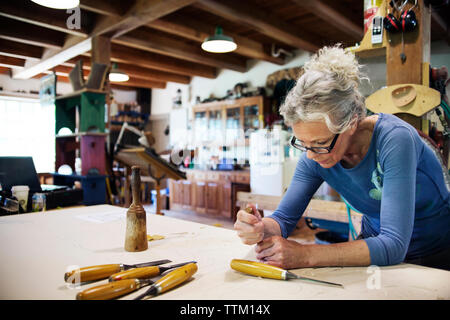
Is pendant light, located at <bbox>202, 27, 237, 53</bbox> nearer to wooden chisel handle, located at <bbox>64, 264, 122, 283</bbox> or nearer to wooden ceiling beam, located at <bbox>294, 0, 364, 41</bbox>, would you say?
wooden ceiling beam, located at <bbox>294, 0, 364, 41</bbox>

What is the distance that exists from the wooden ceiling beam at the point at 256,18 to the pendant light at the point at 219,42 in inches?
10.1

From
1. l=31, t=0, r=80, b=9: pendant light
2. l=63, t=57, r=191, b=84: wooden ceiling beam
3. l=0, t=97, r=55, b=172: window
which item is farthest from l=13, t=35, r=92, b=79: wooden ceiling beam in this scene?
l=31, t=0, r=80, b=9: pendant light

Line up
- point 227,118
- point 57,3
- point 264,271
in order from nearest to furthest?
point 264,271 → point 57,3 → point 227,118

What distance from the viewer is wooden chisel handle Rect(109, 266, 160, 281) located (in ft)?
2.43

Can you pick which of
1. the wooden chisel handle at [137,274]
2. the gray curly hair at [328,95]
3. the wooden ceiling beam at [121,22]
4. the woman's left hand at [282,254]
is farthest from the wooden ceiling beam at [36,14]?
the woman's left hand at [282,254]

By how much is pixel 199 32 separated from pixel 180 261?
15.6ft

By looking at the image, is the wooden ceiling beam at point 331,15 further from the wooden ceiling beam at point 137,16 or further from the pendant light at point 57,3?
the pendant light at point 57,3

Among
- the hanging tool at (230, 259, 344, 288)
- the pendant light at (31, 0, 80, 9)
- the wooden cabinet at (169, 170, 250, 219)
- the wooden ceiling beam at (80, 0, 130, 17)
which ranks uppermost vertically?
the wooden ceiling beam at (80, 0, 130, 17)

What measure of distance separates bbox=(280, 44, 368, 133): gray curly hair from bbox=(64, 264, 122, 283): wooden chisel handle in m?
0.74

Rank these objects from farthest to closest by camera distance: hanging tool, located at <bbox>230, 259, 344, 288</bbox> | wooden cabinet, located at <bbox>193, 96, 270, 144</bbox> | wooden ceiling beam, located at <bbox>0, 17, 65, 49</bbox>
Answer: wooden cabinet, located at <bbox>193, 96, 270, 144</bbox>, wooden ceiling beam, located at <bbox>0, 17, 65, 49</bbox>, hanging tool, located at <bbox>230, 259, 344, 288</bbox>

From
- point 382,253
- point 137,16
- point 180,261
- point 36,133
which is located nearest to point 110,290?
point 180,261

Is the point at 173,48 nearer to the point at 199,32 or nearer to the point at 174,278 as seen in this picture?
the point at 199,32

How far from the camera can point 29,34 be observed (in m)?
4.58

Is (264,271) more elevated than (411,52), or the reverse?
(411,52)
